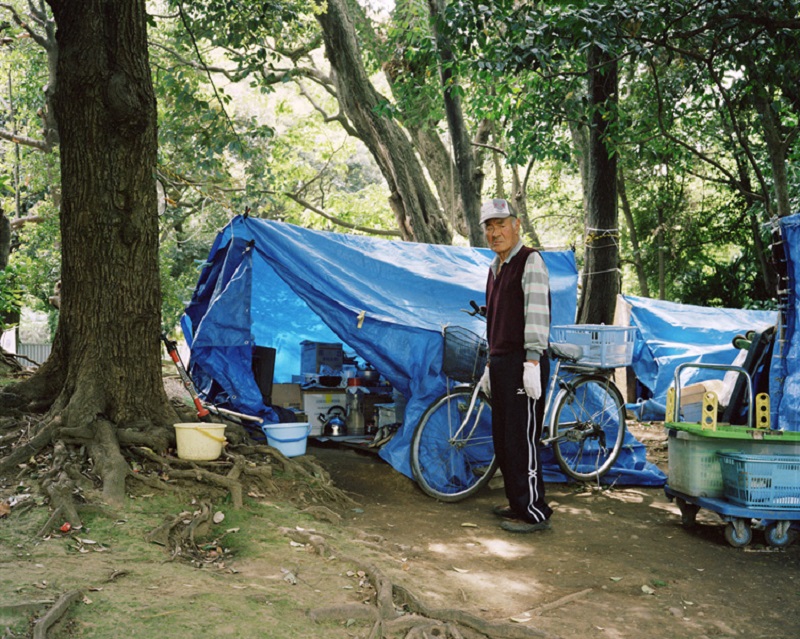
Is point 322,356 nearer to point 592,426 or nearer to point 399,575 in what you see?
point 592,426

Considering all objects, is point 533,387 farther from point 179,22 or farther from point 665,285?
point 665,285

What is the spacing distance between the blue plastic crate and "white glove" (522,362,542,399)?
1.25 meters

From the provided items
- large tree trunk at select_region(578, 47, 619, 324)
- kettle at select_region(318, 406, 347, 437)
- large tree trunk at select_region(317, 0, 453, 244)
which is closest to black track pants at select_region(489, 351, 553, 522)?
kettle at select_region(318, 406, 347, 437)

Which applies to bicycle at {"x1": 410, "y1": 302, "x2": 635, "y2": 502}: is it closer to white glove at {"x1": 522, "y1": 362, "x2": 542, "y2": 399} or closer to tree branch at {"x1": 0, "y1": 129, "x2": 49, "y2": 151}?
white glove at {"x1": 522, "y1": 362, "x2": 542, "y2": 399}

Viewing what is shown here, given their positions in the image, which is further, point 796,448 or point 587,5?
point 587,5

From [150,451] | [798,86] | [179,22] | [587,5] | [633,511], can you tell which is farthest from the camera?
[179,22]

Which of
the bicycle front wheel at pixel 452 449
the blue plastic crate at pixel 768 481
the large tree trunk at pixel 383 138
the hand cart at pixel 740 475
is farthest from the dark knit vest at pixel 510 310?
the large tree trunk at pixel 383 138

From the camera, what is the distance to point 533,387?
4.59 m

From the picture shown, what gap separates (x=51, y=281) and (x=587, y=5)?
12.5 metres

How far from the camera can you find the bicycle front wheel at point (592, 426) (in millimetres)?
5969

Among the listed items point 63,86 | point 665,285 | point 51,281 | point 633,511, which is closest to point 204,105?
point 63,86

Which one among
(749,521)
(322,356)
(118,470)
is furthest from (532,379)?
(322,356)

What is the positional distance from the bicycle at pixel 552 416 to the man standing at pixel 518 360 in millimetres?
518

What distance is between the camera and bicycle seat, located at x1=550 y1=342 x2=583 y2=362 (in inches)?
216
